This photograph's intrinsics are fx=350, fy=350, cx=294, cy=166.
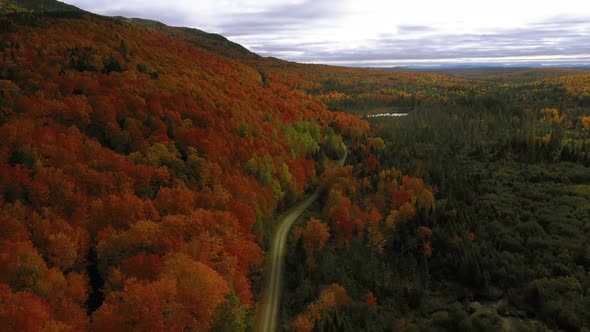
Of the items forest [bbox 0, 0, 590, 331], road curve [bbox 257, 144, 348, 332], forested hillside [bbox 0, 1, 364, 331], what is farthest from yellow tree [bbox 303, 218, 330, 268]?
forested hillside [bbox 0, 1, 364, 331]

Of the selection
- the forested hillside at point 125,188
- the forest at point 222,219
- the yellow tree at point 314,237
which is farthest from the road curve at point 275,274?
the yellow tree at point 314,237

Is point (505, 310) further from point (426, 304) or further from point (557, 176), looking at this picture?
point (557, 176)

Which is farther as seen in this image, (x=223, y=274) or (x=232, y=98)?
(x=232, y=98)

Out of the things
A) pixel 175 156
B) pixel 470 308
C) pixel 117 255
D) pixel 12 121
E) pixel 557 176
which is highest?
pixel 12 121

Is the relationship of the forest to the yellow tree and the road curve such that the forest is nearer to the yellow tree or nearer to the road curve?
the yellow tree

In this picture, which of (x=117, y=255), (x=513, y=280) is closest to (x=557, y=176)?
(x=513, y=280)

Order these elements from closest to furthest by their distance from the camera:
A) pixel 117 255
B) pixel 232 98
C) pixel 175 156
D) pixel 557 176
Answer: pixel 117 255 → pixel 175 156 → pixel 557 176 → pixel 232 98

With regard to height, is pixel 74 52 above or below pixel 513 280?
above
